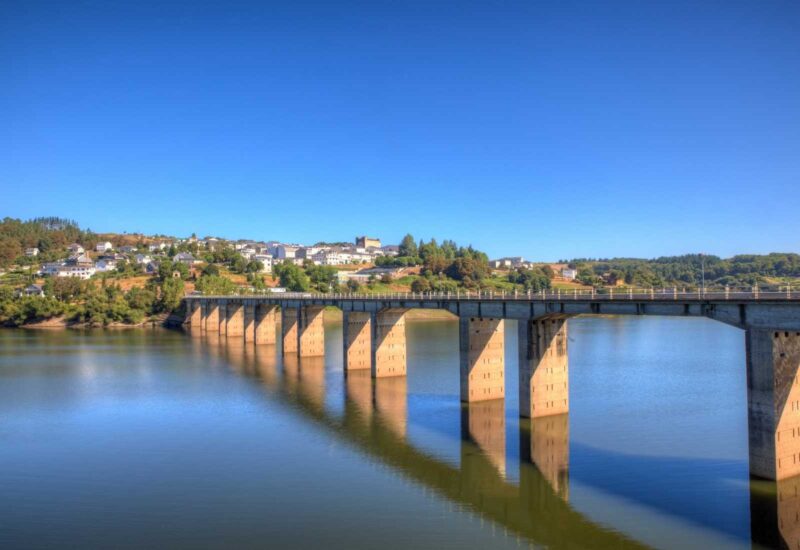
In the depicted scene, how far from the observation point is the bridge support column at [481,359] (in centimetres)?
5141

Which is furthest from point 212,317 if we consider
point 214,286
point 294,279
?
point 294,279

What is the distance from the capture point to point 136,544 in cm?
2552

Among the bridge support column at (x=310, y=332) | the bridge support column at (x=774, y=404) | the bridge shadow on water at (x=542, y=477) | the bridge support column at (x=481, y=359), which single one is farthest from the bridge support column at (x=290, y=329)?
the bridge support column at (x=774, y=404)

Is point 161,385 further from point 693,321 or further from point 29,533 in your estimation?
point 693,321

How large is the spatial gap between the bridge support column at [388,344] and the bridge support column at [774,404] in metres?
39.4

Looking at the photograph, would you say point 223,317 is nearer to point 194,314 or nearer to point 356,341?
point 194,314

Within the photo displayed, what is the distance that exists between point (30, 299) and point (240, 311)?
6174 cm

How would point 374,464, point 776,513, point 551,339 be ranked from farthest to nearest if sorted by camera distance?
point 551,339
point 374,464
point 776,513

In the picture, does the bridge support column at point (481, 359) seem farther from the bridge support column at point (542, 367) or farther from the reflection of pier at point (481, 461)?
the bridge support column at point (542, 367)

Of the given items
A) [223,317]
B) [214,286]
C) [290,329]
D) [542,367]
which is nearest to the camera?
[542,367]

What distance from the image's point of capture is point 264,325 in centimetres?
10781

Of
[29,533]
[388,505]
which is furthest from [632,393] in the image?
[29,533]

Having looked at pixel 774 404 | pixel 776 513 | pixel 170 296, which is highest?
pixel 170 296

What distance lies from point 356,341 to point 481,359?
23683mm
